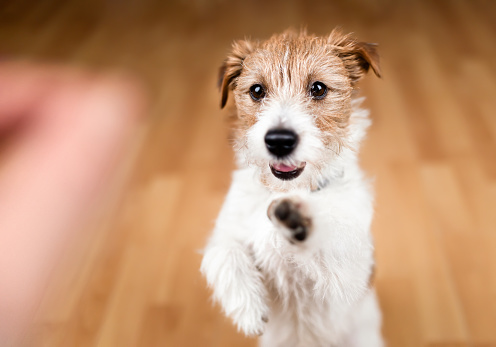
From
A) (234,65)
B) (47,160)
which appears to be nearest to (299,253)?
(234,65)

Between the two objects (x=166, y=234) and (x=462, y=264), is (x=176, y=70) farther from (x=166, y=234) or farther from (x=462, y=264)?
(x=462, y=264)

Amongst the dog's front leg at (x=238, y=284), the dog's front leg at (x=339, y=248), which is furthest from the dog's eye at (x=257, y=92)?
the dog's front leg at (x=238, y=284)

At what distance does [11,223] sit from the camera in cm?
296

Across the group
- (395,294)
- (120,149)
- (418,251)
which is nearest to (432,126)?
(418,251)

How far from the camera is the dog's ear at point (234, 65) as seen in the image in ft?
6.21

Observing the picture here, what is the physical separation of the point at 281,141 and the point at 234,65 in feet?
1.68

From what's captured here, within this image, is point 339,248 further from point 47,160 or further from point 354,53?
point 47,160

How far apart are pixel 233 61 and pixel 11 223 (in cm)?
188

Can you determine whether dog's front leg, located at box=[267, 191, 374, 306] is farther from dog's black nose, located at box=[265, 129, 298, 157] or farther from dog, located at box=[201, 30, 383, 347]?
dog's black nose, located at box=[265, 129, 298, 157]

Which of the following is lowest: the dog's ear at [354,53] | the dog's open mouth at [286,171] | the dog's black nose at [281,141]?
the dog's open mouth at [286,171]

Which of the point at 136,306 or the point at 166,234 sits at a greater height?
the point at 166,234

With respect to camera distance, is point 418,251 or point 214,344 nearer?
point 214,344

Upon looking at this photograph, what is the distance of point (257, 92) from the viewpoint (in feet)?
5.89

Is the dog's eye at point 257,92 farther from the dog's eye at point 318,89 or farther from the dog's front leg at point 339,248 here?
the dog's front leg at point 339,248
